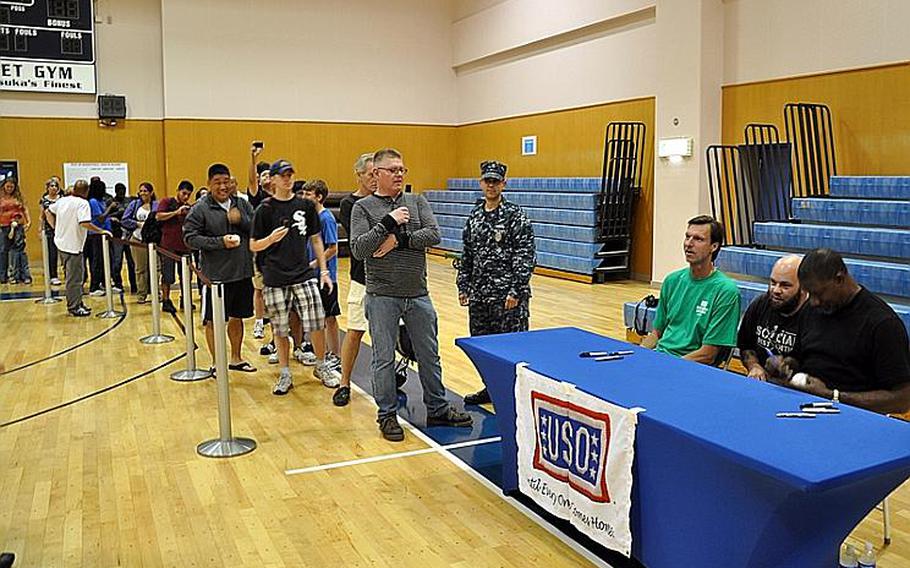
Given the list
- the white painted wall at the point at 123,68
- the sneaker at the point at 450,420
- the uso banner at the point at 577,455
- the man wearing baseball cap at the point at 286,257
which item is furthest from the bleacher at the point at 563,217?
the uso banner at the point at 577,455

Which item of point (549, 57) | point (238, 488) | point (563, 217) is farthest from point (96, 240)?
point (549, 57)

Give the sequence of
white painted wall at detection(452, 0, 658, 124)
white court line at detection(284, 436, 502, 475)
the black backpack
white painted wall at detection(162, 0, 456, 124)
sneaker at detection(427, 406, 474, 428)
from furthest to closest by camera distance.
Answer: white painted wall at detection(162, 0, 456, 124) → white painted wall at detection(452, 0, 658, 124) → the black backpack → sneaker at detection(427, 406, 474, 428) → white court line at detection(284, 436, 502, 475)

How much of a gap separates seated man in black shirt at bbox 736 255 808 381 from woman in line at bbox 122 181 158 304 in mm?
8404

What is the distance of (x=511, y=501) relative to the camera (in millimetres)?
3939

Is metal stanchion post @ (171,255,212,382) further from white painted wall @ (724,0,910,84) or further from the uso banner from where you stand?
white painted wall @ (724,0,910,84)

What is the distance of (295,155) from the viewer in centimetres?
1697

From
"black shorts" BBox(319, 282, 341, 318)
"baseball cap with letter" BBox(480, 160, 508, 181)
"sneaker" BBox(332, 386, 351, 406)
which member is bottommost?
"sneaker" BBox(332, 386, 351, 406)

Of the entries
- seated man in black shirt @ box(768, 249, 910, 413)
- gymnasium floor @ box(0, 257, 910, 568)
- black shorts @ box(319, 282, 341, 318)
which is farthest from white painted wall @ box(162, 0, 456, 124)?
seated man in black shirt @ box(768, 249, 910, 413)

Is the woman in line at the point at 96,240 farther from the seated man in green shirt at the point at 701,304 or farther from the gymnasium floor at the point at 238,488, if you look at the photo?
Result: the seated man in green shirt at the point at 701,304

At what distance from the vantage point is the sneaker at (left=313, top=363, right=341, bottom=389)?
6070 mm

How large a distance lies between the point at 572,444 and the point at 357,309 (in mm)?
2561

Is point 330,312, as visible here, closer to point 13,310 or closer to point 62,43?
point 13,310

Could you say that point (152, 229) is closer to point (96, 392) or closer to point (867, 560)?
point (96, 392)

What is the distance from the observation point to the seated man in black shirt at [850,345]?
10.7 ft
